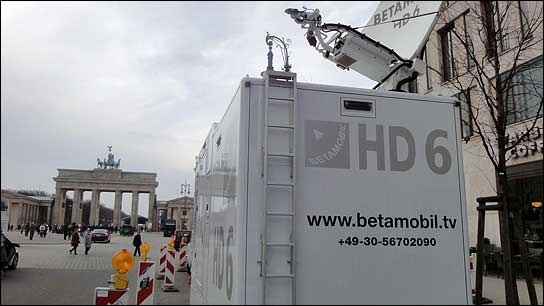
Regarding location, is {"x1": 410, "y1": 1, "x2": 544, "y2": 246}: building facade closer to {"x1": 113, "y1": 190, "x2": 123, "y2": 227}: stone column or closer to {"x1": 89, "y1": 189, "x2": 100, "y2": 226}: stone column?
{"x1": 113, "y1": 190, "x2": 123, "y2": 227}: stone column

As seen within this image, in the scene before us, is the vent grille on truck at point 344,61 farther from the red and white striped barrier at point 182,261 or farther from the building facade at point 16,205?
the red and white striped barrier at point 182,261

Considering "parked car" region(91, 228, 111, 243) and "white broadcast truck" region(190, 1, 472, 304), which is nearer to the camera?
"white broadcast truck" region(190, 1, 472, 304)

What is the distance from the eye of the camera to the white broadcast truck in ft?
12.1

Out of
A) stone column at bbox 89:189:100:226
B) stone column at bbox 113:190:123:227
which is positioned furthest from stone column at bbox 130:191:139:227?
stone column at bbox 89:189:100:226

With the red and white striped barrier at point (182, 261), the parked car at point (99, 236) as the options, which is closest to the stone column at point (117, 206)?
the parked car at point (99, 236)

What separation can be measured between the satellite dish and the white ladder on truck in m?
3.78

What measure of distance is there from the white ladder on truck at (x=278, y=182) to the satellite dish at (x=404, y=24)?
12.4ft

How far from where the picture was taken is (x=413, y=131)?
4.23 m

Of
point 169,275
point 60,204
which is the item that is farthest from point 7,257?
point 60,204

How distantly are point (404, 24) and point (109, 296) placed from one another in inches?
242

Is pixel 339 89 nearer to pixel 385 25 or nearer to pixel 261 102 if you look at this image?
pixel 261 102

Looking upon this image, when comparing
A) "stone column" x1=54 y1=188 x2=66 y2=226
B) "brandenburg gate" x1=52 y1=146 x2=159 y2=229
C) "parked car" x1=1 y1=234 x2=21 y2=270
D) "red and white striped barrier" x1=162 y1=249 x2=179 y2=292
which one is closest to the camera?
"parked car" x1=1 y1=234 x2=21 y2=270

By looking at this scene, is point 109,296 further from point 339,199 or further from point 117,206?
point 117,206

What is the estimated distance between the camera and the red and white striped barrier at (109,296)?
4641mm
